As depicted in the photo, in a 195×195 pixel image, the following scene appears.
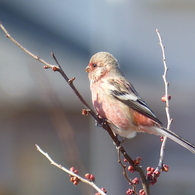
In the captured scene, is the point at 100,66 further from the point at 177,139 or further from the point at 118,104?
the point at 177,139

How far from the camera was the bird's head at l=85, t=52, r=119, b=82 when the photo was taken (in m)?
4.54

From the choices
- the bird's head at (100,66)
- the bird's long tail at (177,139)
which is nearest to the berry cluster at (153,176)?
the bird's long tail at (177,139)

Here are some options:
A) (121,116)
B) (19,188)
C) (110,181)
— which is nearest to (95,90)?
(121,116)

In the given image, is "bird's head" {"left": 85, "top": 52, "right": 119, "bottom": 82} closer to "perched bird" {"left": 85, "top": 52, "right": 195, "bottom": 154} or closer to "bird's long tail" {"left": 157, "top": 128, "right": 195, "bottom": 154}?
"perched bird" {"left": 85, "top": 52, "right": 195, "bottom": 154}

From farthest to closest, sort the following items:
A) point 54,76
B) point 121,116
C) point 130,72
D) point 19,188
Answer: point 130,72
point 54,76
point 19,188
point 121,116

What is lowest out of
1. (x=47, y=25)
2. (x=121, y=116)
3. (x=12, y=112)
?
(x=121, y=116)

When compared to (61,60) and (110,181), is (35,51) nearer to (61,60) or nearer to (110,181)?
(61,60)

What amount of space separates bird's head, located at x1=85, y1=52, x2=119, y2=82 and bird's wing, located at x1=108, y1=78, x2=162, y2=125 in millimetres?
163

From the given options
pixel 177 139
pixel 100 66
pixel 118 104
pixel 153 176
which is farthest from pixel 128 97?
pixel 153 176

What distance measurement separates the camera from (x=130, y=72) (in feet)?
34.5

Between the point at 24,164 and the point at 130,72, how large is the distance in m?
3.50

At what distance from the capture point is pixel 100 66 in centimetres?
460

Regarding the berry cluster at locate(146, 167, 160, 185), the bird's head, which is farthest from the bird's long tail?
the bird's head

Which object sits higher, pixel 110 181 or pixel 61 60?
pixel 61 60
